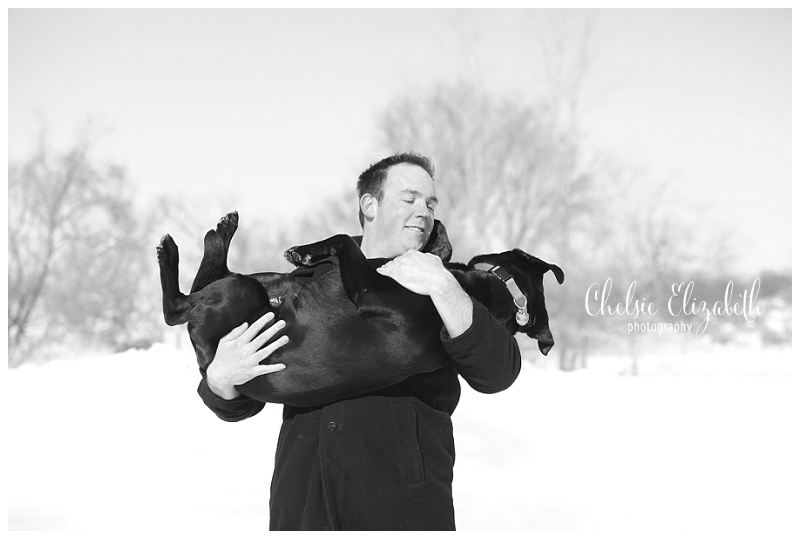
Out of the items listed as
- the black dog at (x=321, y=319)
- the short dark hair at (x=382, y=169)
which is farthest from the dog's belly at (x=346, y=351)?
the short dark hair at (x=382, y=169)

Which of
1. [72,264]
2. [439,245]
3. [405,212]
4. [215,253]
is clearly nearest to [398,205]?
[405,212]

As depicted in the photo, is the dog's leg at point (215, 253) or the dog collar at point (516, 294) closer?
the dog's leg at point (215, 253)

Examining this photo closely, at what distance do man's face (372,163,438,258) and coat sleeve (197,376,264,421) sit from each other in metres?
0.43

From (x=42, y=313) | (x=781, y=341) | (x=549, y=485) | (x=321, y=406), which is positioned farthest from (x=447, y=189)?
(x=321, y=406)

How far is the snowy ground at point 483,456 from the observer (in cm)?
369

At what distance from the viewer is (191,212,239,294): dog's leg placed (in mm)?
1518

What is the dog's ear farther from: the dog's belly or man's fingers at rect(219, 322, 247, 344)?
man's fingers at rect(219, 322, 247, 344)

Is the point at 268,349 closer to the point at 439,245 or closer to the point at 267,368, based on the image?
the point at 267,368

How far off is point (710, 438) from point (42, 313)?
796cm

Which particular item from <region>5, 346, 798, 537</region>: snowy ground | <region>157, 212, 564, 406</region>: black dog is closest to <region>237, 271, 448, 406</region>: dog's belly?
<region>157, 212, 564, 406</region>: black dog

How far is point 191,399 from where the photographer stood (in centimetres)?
549

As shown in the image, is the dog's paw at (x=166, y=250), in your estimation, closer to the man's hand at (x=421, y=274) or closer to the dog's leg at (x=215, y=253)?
the dog's leg at (x=215, y=253)

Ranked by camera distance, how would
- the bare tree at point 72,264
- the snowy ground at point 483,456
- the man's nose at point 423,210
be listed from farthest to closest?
the bare tree at point 72,264 → the snowy ground at point 483,456 → the man's nose at point 423,210

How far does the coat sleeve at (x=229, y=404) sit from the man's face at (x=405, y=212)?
0.43m
